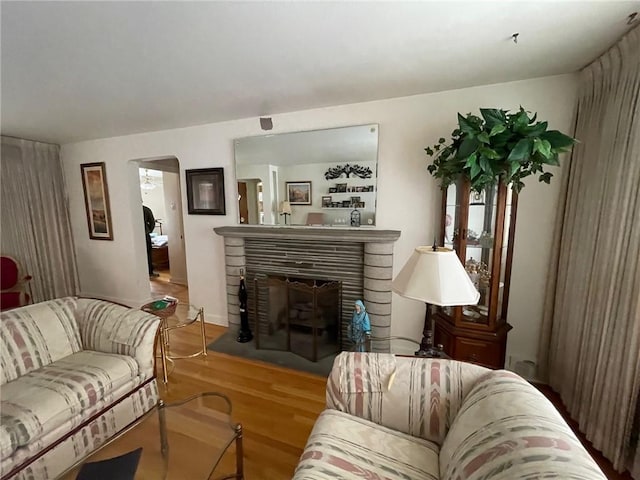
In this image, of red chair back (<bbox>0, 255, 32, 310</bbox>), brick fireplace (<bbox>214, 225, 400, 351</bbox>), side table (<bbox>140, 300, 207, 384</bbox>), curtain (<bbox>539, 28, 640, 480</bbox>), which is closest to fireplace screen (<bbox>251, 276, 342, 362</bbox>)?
brick fireplace (<bbox>214, 225, 400, 351</bbox>)

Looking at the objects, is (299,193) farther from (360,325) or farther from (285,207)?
(360,325)

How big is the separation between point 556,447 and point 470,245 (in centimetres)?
143

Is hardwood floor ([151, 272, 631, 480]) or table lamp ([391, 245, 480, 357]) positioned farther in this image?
hardwood floor ([151, 272, 631, 480])

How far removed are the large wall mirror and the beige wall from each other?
99 millimetres

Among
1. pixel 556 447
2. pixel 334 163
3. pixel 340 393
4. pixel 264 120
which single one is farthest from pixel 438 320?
pixel 264 120

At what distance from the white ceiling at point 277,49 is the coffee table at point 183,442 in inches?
75.6

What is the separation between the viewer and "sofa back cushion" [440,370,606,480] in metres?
0.68

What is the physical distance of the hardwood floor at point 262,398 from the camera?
1541mm

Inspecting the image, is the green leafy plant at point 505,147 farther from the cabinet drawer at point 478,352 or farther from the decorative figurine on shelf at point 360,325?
the decorative figurine on shelf at point 360,325

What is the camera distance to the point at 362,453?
108 centimetres

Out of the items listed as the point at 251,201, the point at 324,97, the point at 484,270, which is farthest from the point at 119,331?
the point at 484,270

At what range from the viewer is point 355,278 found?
2.51 meters

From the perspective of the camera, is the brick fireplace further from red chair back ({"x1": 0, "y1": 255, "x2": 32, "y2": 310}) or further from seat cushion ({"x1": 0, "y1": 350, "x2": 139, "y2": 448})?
red chair back ({"x1": 0, "y1": 255, "x2": 32, "y2": 310})

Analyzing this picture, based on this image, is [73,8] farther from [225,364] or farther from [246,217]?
[225,364]
